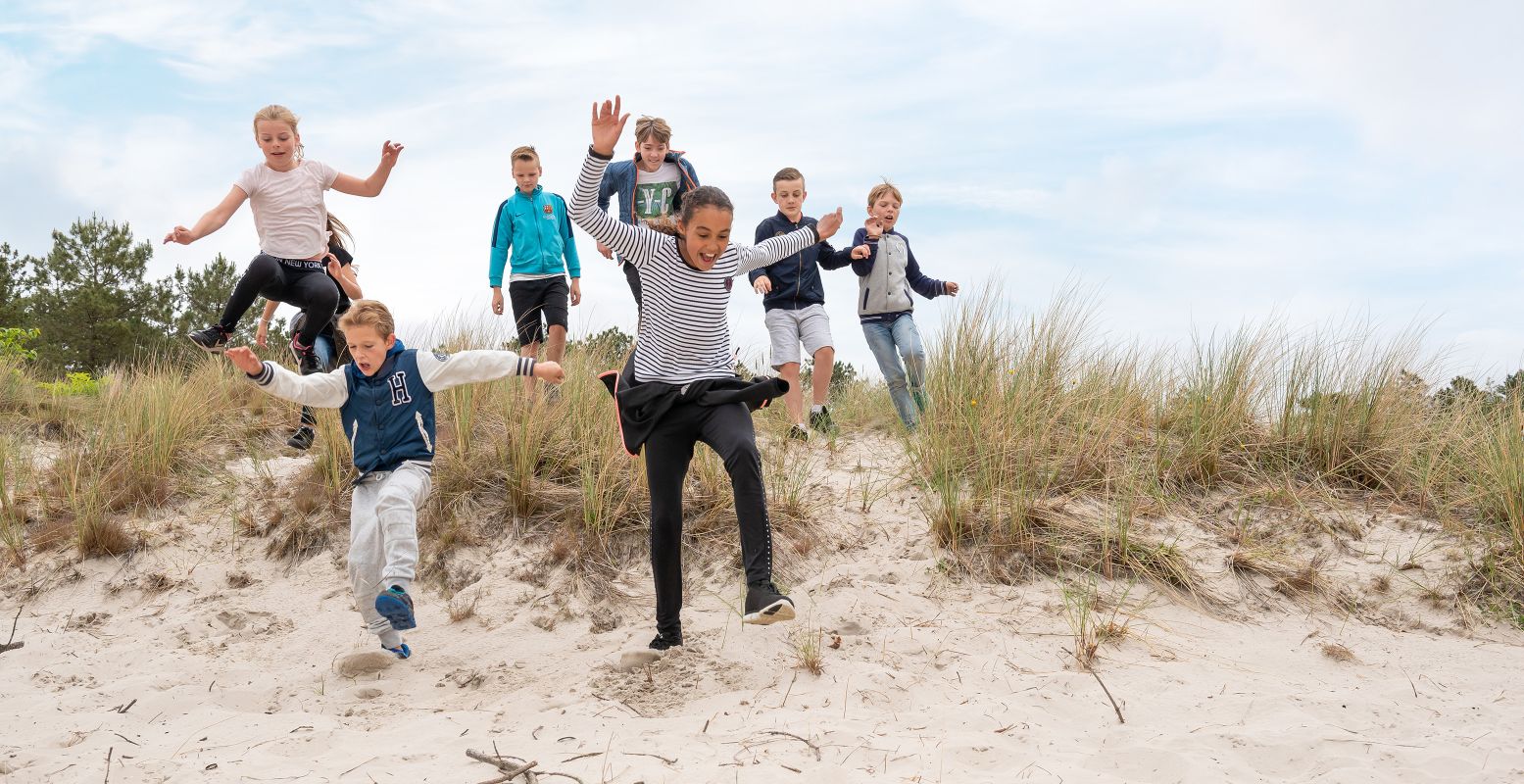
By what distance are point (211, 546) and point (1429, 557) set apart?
7485 mm

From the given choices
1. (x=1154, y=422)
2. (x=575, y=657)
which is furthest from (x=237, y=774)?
(x=1154, y=422)

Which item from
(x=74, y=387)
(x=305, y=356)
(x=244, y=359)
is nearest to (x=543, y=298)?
(x=305, y=356)

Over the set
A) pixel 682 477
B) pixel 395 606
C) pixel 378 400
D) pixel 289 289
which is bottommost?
pixel 395 606

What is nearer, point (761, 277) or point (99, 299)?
point (761, 277)

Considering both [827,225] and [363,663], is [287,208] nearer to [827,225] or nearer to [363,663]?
[363,663]

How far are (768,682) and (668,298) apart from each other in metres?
1.78

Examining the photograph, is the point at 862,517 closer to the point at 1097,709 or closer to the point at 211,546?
the point at 1097,709

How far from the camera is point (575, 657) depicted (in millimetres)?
4988

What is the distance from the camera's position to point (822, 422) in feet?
25.5

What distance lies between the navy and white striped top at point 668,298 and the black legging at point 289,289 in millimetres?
2996

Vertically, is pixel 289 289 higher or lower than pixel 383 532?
higher

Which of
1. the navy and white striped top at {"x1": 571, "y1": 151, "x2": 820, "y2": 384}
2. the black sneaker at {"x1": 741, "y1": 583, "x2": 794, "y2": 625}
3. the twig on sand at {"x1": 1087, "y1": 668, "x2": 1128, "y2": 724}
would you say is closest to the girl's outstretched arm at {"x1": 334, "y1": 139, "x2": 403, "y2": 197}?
the navy and white striped top at {"x1": 571, "y1": 151, "x2": 820, "y2": 384}

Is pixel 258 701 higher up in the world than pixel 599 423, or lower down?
lower down

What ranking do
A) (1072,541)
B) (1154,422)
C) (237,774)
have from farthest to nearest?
(1154,422) < (1072,541) < (237,774)
